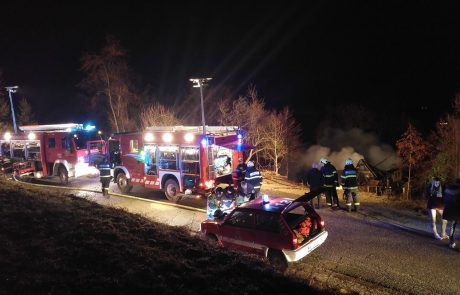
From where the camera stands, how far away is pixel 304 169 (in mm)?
32375

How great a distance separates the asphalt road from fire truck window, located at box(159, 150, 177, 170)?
2.79 meters

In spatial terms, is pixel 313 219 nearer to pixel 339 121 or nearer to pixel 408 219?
pixel 408 219

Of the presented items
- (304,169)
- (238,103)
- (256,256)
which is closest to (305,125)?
(304,169)

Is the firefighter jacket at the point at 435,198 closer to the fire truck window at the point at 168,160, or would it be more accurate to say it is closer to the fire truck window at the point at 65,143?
the fire truck window at the point at 168,160

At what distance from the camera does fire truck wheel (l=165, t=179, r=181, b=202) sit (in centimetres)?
1383

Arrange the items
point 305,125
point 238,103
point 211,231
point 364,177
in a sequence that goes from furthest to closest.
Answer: point 305,125 < point 238,103 < point 364,177 < point 211,231

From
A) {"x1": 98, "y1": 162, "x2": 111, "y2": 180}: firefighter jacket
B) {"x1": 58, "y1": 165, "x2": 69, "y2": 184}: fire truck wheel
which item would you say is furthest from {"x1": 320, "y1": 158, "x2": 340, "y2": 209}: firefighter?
{"x1": 58, "y1": 165, "x2": 69, "y2": 184}: fire truck wheel

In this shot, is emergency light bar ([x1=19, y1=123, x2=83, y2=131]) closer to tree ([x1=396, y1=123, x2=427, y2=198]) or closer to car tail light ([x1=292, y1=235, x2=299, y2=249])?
car tail light ([x1=292, y1=235, x2=299, y2=249])

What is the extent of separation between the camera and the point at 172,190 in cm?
1401

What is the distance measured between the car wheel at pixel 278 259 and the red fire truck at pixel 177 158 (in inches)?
210

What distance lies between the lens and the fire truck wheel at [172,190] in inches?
545

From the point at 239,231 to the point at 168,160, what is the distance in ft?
20.7

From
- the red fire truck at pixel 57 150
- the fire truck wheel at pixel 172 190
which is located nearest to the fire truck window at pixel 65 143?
the red fire truck at pixel 57 150

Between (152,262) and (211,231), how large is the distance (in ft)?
8.69
